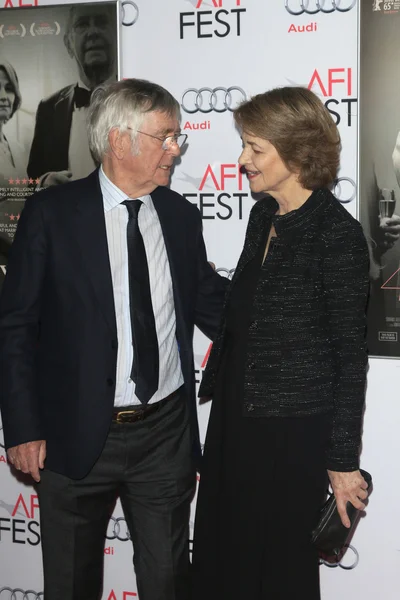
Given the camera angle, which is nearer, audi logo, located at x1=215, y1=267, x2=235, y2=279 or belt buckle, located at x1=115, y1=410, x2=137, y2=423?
belt buckle, located at x1=115, y1=410, x2=137, y2=423

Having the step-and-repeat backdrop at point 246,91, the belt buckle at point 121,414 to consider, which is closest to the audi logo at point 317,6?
the step-and-repeat backdrop at point 246,91

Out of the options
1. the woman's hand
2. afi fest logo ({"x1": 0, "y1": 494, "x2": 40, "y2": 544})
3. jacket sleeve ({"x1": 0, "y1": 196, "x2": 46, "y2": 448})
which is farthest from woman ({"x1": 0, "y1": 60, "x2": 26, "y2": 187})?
the woman's hand

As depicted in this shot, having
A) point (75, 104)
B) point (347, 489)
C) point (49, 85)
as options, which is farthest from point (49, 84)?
point (347, 489)

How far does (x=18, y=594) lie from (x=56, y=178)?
1709 millimetres

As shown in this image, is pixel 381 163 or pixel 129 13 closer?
pixel 381 163

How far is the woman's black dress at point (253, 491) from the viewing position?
2.11 meters

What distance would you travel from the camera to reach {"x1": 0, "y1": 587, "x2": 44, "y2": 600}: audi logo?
10.2 ft

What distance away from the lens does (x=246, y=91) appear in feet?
8.64

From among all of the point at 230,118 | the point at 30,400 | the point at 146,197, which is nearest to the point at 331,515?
the point at 30,400

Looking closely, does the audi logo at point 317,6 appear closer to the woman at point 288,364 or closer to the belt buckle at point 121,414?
the woman at point 288,364

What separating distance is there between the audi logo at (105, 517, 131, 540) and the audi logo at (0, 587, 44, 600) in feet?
1.42

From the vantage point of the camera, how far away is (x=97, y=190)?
2303 millimetres

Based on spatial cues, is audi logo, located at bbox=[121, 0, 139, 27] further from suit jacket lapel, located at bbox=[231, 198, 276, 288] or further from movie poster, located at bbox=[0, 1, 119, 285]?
suit jacket lapel, located at bbox=[231, 198, 276, 288]

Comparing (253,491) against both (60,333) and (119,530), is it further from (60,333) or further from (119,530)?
(119,530)
